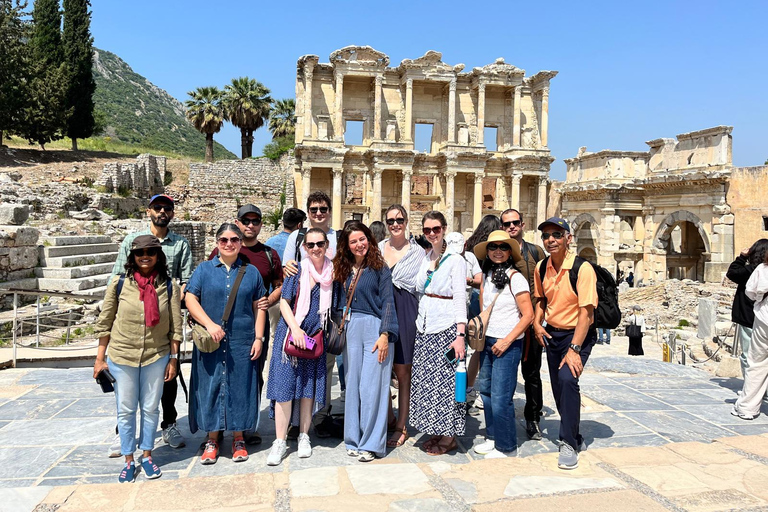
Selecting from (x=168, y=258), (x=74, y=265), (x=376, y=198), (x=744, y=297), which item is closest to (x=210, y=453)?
(x=168, y=258)

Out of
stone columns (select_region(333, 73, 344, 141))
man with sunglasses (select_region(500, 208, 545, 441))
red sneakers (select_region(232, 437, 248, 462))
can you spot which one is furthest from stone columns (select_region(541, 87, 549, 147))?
red sneakers (select_region(232, 437, 248, 462))

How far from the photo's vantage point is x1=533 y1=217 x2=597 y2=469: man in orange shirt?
3.97 metres

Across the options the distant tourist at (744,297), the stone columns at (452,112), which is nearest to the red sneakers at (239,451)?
the distant tourist at (744,297)

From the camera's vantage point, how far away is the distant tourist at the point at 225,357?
3920 mm

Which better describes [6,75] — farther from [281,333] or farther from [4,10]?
[281,333]

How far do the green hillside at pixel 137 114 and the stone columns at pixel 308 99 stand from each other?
31.9 m

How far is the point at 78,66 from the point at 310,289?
3601cm

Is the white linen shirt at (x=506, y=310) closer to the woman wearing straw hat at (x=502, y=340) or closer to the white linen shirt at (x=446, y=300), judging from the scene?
the woman wearing straw hat at (x=502, y=340)

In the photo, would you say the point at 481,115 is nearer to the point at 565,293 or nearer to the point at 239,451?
the point at 565,293

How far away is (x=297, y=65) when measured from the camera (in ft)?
81.5

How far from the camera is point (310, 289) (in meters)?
4.11

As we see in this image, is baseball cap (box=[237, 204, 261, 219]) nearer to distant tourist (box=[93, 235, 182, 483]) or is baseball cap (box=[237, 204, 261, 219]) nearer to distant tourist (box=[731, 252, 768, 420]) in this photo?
distant tourist (box=[93, 235, 182, 483])

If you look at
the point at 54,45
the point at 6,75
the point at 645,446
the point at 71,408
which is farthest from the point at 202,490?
the point at 54,45

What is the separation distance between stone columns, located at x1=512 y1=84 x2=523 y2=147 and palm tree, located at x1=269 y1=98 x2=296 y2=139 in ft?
71.7
